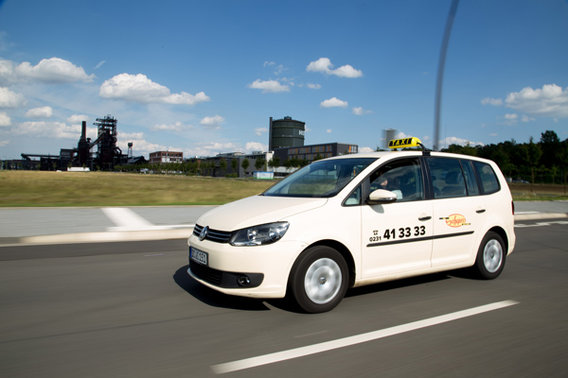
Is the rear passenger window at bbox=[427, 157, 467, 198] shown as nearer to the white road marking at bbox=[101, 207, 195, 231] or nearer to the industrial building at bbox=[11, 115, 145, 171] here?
the white road marking at bbox=[101, 207, 195, 231]

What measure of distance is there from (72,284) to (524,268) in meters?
6.48

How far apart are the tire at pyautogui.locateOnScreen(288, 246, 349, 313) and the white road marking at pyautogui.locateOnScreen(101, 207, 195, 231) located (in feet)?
20.1

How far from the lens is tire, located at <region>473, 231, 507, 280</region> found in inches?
213

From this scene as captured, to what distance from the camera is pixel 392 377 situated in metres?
2.78

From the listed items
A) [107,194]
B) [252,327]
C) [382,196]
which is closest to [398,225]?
[382,196]

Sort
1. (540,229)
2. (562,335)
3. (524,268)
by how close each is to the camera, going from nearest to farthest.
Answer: (562,335) < (524,268) < (540,229)

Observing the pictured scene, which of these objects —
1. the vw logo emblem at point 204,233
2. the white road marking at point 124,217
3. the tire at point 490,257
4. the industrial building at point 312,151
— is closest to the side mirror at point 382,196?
the vw logo emblem at point 204,233

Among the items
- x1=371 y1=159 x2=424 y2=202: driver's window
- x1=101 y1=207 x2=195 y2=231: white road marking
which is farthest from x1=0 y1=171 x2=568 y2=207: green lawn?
x1=371 y1=159 x2=424 y2=202: driver's window

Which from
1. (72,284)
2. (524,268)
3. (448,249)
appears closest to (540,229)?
(524,268)

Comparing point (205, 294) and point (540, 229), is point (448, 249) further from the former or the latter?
point (540, 229)

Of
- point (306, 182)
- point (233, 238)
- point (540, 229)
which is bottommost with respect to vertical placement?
point (540, 229)

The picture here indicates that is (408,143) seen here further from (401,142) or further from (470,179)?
(470,179)

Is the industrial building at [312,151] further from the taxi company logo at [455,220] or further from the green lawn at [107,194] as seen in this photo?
the taxi company logo at [455,220]

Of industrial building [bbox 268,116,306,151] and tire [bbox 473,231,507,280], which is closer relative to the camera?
tire [bbox 473,231,507,280]
